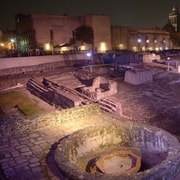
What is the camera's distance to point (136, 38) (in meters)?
49.1

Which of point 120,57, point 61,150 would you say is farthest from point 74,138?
point 120,57

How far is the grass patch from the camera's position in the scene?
580 inches

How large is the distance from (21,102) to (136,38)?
119 feet

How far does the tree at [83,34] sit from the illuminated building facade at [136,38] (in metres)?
5.99

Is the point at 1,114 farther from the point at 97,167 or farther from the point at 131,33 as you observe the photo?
the point at 131,33

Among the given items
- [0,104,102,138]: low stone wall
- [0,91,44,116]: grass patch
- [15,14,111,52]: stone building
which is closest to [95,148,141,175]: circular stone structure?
[0,104,102,138]: low stone wall

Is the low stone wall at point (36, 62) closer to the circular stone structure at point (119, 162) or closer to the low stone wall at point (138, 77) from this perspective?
the low stone wall at point (138, 77)

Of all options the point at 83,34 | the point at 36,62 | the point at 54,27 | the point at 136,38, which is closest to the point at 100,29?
the point at 83,34

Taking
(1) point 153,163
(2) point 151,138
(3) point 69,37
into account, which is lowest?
(1) point 153,163

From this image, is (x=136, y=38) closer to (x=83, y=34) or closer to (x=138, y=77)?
(x=83, y=34)

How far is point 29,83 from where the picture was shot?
22250mm

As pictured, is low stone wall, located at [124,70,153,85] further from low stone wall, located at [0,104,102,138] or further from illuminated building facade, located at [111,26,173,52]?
illuminated building facade, located at [111,26,173,52]

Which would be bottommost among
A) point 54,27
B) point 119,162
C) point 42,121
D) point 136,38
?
point 119,162

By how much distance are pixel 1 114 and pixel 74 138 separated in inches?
311
